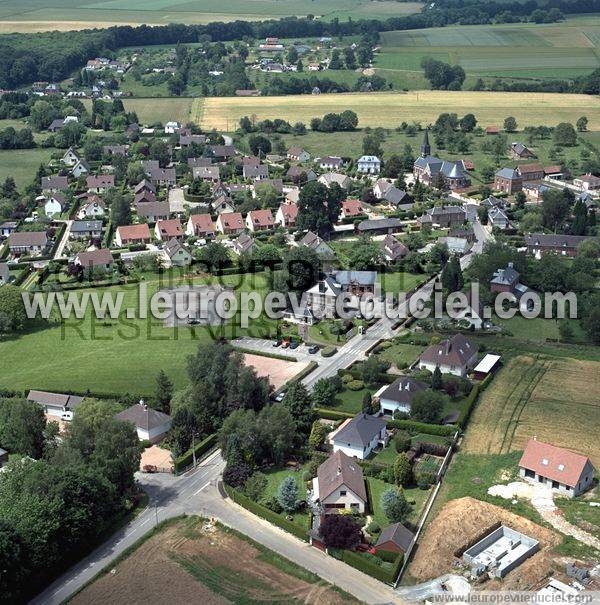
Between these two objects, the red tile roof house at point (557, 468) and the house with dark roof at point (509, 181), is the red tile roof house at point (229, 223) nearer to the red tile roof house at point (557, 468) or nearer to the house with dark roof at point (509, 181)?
the house with dark roof at point (509, 181)

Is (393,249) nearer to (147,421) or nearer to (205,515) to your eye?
(147,421)

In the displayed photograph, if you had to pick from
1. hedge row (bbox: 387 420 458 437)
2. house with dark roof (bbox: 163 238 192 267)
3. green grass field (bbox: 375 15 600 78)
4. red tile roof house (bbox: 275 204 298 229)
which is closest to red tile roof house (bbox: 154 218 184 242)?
house with dark roof (bbox: 163 238 192 267)

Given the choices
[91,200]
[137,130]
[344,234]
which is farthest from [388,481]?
[137,130]

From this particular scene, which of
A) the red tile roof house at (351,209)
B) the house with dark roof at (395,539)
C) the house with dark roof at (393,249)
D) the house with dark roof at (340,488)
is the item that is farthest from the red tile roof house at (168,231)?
the house with dark roof at (395,539)

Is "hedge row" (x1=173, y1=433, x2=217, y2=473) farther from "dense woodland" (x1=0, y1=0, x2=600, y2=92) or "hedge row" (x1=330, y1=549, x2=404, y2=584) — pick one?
"dense woodland" (x1=0, y1=0, x2=600, y2=92)

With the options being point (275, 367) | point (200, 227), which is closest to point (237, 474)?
point (275, 367)
